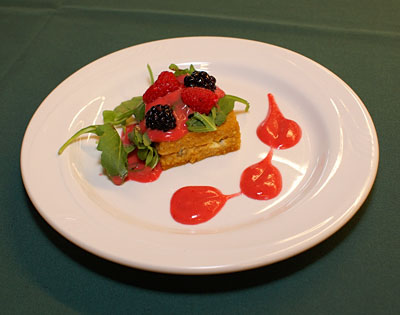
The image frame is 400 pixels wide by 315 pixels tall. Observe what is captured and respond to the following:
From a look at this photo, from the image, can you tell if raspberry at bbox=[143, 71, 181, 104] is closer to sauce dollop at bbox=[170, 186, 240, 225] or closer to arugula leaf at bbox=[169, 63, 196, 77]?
arugula leaf at bbox=[169, 63, 196, 77]

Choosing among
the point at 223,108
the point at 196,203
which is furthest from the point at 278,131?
the point at 196,203

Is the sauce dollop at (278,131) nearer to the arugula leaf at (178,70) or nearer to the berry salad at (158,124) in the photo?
the berry salad at (158,124)

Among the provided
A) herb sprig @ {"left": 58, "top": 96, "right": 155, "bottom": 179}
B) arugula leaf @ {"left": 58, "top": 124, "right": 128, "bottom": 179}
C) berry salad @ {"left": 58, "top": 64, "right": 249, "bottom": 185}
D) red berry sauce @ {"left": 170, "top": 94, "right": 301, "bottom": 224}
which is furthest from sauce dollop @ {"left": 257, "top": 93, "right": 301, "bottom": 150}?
arugula leaf @ {"left": 58, "top": 124, "right": 128, "bottom": 179}

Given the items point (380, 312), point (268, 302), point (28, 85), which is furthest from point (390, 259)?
point (28, 85)

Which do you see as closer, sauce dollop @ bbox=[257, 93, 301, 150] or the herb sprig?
the herb sprig

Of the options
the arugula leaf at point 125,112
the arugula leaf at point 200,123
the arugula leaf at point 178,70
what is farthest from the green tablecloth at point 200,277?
the arugula leaf at point 200,123

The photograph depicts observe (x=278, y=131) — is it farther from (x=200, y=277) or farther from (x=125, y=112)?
(x=200, y=277)

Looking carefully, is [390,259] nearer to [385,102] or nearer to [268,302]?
[268,302]
